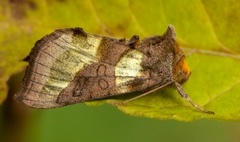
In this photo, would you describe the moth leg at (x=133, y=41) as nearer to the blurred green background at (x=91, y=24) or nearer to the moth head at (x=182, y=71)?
the blurred green background at (x=91, y=24)

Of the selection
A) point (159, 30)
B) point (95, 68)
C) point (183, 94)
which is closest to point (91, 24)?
point (95, 68)

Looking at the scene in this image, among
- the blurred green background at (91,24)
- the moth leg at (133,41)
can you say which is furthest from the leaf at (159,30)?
the moth leg at (133,41)

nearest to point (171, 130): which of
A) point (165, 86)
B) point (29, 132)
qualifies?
point (165, 86)

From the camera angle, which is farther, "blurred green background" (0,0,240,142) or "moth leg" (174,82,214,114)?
"blurred green background" (0,0,240,142)

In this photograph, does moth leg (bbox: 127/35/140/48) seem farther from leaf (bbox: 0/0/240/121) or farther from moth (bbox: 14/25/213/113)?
leaf (bbox: 0/0/240/121)

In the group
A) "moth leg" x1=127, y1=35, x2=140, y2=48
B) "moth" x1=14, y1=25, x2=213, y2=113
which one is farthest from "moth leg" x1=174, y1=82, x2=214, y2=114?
"moth leg" x1=127, y1=35, x2=140, y2=48

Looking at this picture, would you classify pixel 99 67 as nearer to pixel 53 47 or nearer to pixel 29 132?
pixel 53 47

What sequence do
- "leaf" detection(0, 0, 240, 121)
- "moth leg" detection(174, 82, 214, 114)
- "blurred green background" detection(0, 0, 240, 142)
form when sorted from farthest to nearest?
1. "blurred green background" detection(0, 0, 240, 142)
2. "leaf" detection(0, 0, 240, 121)
3. "moth leg" detection(174, 82, 214, 114)

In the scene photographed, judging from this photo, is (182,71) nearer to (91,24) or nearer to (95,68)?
(95,68)
